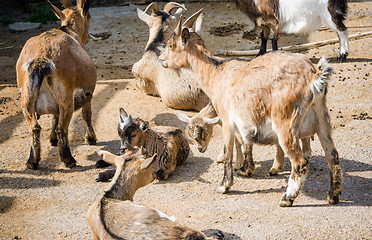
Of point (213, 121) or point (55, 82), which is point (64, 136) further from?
point (213, 121)

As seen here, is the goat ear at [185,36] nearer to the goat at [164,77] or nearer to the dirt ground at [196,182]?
the dirt ground at [196,182]

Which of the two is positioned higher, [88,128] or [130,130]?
[130,130]

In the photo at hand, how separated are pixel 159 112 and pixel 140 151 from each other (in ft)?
12.1

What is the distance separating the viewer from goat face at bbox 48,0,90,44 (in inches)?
299

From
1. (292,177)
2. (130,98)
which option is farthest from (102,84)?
(292,177)

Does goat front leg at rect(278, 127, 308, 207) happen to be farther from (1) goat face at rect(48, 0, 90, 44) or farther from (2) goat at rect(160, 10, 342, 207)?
(1) goat face at rect(48, 0, 90, 44)

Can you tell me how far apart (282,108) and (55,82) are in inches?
118

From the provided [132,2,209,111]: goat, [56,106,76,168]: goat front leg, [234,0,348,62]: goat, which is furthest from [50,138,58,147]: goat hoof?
[234,0,348,62]: goat

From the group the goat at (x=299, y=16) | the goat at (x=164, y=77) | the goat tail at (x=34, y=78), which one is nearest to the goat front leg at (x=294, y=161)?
the goat tail at (x=34, y=78)

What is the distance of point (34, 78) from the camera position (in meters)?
5.98

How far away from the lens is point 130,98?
882cm

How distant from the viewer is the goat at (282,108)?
4.66 m

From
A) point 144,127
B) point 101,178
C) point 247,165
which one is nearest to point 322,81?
point 247,165

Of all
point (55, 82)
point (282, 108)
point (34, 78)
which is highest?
point (282, 108)
